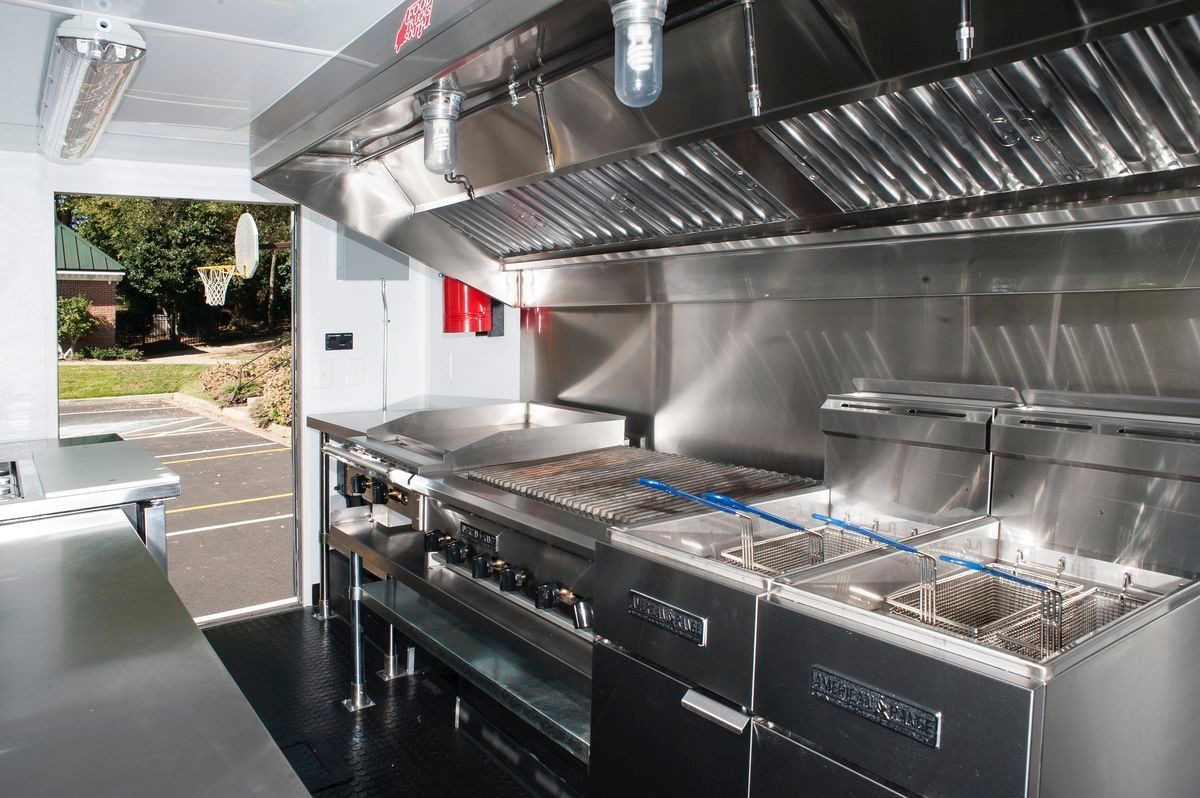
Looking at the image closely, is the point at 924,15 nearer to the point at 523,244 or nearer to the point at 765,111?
the point at 765,111

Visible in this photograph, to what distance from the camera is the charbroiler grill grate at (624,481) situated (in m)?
1.93

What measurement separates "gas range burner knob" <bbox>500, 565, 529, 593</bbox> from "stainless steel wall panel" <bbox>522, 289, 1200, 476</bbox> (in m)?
0.86

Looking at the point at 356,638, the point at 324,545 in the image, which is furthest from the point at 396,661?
the point at 324,545

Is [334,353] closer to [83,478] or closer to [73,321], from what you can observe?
[73,321]

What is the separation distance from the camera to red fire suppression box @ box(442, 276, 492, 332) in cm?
349

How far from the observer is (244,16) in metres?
1.60

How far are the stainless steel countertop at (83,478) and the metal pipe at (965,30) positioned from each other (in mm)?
1999

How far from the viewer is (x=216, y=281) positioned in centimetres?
439

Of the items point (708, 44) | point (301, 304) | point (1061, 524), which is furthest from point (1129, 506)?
point (301, 304)

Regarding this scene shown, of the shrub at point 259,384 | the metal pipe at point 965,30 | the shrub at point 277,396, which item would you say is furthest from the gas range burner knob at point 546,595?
the shrub at point 277,396

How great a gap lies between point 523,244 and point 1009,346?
5.57 ft

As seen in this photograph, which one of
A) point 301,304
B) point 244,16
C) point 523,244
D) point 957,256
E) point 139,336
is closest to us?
point 244,16

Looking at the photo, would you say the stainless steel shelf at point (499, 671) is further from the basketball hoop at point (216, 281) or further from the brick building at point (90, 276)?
the basketball hoop at point (216, 281)

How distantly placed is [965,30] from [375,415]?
9.48 ft
